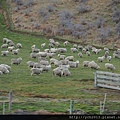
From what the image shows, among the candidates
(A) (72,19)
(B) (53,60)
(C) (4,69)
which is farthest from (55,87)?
(A) (72,19)

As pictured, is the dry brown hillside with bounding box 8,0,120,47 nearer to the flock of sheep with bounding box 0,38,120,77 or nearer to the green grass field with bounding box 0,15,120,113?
the flock of sheep with bounding box 0,38,120,77

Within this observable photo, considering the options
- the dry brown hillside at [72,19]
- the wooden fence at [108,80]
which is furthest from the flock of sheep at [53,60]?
the dry brown hillside at [72,19]

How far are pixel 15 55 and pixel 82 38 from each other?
71.9ft

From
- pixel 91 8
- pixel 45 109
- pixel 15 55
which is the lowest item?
pixel 45 109

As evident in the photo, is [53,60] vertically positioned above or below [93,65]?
above

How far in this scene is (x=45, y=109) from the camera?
19.4 meters

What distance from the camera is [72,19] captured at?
6956cm

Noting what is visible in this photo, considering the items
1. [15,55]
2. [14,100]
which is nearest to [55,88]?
[14,100]

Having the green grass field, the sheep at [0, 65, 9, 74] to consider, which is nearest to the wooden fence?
the green grass field

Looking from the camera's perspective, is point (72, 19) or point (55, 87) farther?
point (72, 19)

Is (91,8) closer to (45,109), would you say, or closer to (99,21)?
(99,21)

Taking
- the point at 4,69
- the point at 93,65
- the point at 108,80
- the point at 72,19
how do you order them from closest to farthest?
the point at 108,80 < the point at 4,69 < the point at 93,65 < the point at 72,19

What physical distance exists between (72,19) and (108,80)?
43.3 m

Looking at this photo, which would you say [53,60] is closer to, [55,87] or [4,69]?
[4,69]
